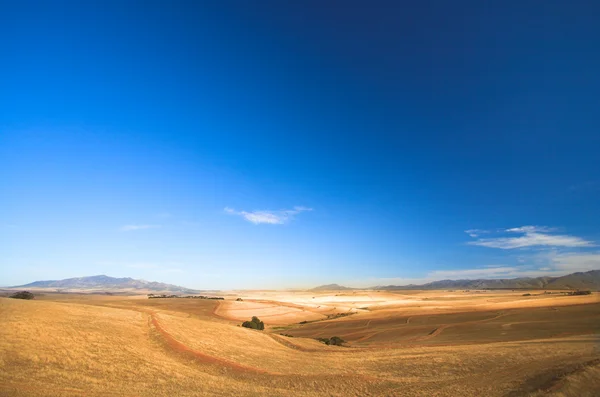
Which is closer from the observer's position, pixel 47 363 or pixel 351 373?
pixel 47 363

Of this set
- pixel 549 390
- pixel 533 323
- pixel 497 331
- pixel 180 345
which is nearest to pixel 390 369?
pixel 549 390

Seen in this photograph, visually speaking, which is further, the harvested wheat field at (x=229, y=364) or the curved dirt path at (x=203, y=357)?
the curved dirt path at (x=203, y=357)

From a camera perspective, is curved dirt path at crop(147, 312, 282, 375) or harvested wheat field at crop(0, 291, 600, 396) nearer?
harvested wheat field at crop(0, 291, 600, 396)

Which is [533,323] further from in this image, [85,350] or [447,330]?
[85,350]

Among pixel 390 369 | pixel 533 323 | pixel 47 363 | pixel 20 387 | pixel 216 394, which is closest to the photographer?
pixel 20 387

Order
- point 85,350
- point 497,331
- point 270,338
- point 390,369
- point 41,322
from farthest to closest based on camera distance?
point 497,331
point 270,338
point 41,322
point 390,369
point 85,350

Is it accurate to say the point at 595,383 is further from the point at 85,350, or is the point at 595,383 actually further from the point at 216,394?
the point at 85,350

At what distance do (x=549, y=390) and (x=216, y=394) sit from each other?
704 inches

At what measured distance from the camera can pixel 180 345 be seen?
2753 centimetres

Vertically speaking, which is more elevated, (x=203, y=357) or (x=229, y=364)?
(x=203, y=357)

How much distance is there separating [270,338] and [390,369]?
1857 centimetres

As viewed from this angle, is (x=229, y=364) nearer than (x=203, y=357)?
Yes

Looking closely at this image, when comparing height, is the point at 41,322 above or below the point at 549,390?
above

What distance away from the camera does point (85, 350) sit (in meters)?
22.7
